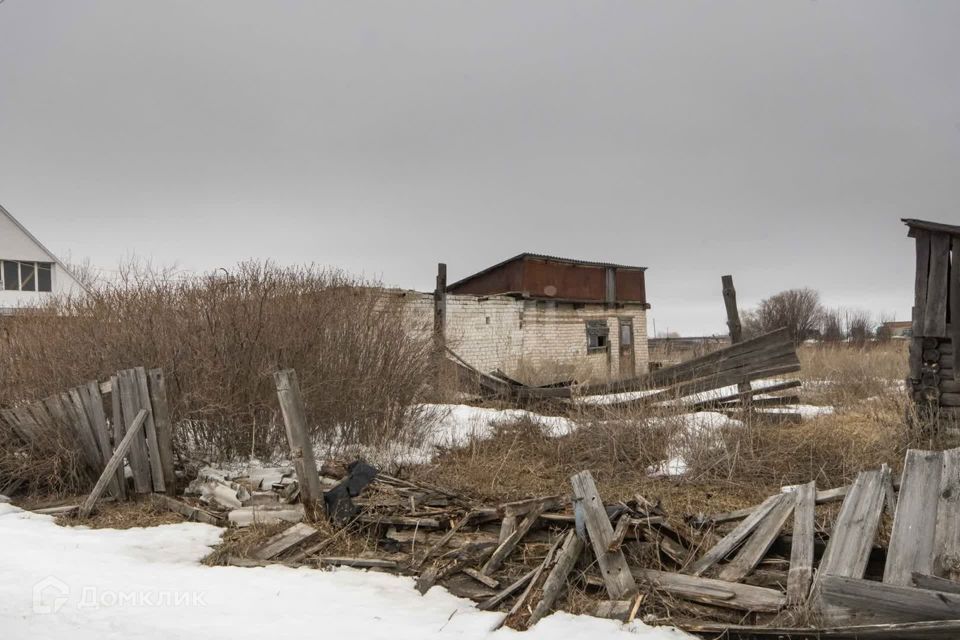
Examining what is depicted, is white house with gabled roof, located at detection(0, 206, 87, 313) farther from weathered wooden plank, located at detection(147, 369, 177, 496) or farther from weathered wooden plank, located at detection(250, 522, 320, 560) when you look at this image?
weathered wooden plank, located at detection(250, 522, 320, 560)

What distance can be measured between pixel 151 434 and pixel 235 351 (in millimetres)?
1571

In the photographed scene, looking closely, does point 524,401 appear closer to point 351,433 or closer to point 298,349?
point 351,433

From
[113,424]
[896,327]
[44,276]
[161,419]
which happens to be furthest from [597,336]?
[896,327]

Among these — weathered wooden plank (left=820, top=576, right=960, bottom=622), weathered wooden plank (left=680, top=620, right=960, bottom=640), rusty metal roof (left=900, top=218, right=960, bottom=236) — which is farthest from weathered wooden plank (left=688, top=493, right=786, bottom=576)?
rusty metal roof (left=900, top=218, right=960, bottom=236)

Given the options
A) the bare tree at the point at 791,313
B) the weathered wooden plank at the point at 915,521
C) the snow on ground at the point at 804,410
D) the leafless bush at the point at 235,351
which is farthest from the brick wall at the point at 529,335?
the bare tree at the point at 791,313

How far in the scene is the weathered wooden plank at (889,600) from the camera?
300 centimetres

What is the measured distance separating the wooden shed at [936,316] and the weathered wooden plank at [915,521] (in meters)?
4.67

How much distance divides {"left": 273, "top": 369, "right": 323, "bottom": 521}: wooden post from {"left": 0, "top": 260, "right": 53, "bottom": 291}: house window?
3034 cm

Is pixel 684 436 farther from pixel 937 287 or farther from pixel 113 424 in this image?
pixel 113 424

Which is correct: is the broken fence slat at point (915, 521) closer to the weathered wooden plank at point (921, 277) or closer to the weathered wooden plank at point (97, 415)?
the weathered wooden plank at point (921, 277)

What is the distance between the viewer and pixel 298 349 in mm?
8250

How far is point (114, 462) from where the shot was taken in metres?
6.25

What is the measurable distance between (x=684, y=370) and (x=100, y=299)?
8.52 metres

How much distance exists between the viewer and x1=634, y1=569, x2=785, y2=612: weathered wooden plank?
3618mm
